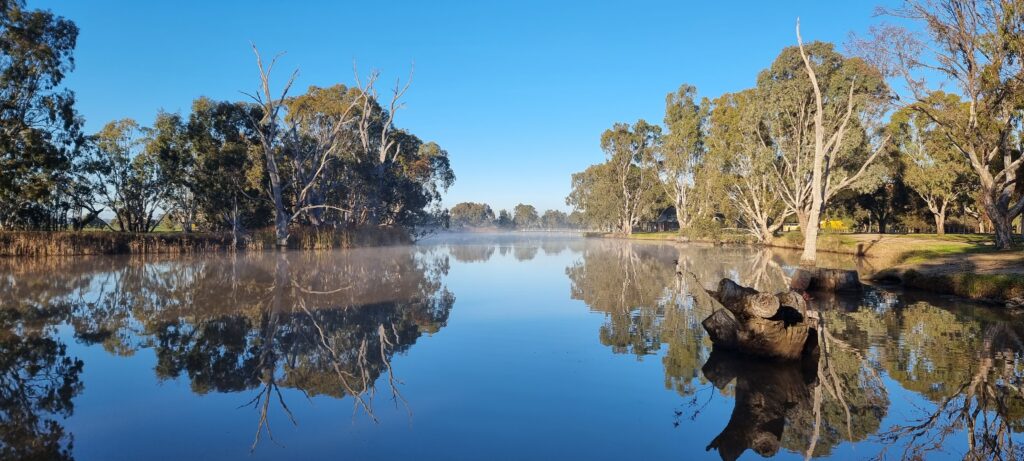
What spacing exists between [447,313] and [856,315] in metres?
9.87

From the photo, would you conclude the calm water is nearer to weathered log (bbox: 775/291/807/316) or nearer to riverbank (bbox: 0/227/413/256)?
weathered log (bbox: 775/291/807/316)

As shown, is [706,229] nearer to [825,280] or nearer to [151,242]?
[825,280]

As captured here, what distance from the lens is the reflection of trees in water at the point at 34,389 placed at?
17.5 feet

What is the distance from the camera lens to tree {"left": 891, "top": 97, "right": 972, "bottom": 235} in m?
38.6

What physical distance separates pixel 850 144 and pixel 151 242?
45.3 metres

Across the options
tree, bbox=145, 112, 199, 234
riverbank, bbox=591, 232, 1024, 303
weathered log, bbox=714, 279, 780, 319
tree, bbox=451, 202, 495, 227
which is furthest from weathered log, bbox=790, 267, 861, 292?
tree, bbox=451, 202, 495, 227

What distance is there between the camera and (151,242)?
1321 inches

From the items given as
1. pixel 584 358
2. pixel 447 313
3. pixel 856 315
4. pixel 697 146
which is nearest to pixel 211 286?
pixel 447 313

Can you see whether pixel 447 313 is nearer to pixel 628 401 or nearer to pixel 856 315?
pixel 628 401

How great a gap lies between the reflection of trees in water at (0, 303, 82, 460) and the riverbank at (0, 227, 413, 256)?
893 inches


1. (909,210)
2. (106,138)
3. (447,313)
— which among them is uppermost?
(106,138)

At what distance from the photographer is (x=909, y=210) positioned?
173 feet

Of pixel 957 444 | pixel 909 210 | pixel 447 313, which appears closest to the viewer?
pixel 957 444

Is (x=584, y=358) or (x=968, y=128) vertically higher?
(x=968, y=128)
